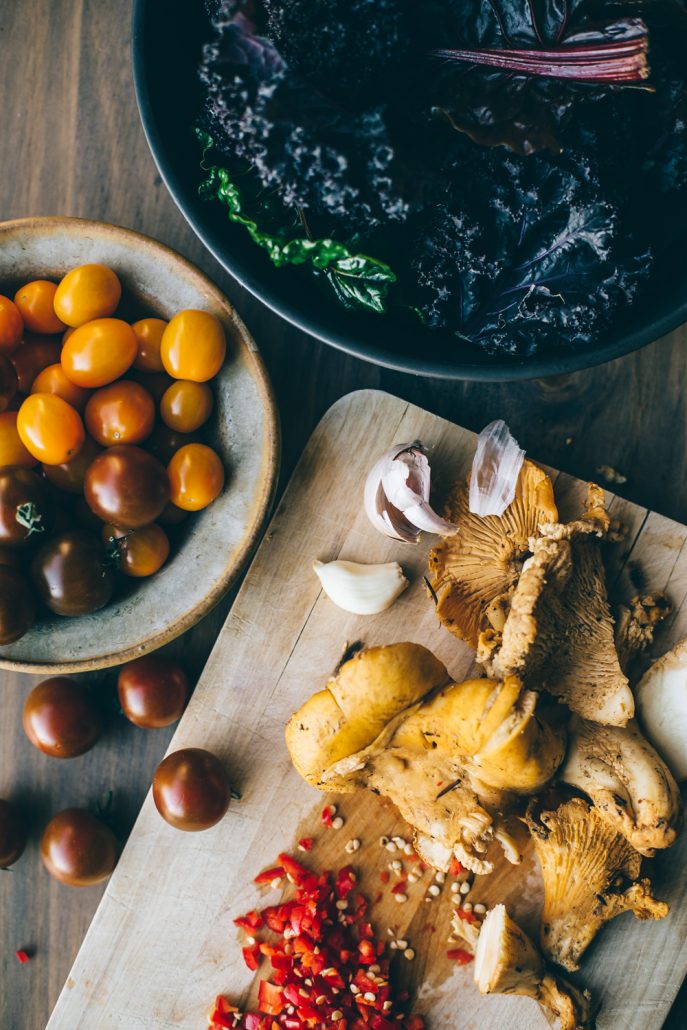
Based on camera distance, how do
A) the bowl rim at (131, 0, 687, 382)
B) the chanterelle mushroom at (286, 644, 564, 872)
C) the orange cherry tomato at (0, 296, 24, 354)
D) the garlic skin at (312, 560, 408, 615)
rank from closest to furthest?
the bowl rim at (131, 0, 687, 382) → the chanterelle mushroom at (286, 644, 564, 872) → the orange cherry tomato at (0, 296, 24, 354) → the garlic skin at (312, 560, 408, 615)

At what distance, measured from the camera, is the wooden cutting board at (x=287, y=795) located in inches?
59.2

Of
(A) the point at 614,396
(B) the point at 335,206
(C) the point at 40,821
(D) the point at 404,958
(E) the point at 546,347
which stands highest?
(B) the point at 335,206

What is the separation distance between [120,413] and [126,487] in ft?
0.43

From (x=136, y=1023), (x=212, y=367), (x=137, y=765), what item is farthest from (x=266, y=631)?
(x=136, y=1023)

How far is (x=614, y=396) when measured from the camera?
154 centimetres

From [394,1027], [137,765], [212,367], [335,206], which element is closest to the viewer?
[335,206]

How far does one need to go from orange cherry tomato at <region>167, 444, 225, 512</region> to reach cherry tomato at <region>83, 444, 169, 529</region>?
0.10ft

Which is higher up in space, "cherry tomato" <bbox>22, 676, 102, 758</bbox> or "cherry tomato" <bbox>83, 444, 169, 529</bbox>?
"cherry tomato" <bbox>83, 444, 169, 529</bbox>

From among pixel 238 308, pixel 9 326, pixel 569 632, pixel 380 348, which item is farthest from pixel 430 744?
pixel 9 326

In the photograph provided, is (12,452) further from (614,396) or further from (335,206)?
(614,396)

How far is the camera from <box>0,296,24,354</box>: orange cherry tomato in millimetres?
1337

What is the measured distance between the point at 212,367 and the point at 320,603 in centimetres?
46

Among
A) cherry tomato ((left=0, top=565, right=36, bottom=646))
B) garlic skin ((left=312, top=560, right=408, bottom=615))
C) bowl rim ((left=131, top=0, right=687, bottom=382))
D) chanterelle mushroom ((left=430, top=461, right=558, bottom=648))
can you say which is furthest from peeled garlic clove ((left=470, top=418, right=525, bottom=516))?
cherry tomato ((left=0, top=565, right=36, bottom=646))

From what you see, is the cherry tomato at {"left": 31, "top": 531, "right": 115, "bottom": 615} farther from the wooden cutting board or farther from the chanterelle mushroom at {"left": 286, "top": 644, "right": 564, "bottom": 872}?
the chanterelle mushroom at {"left": 286, "top": 644, "right": 564, "bottom": 872}
